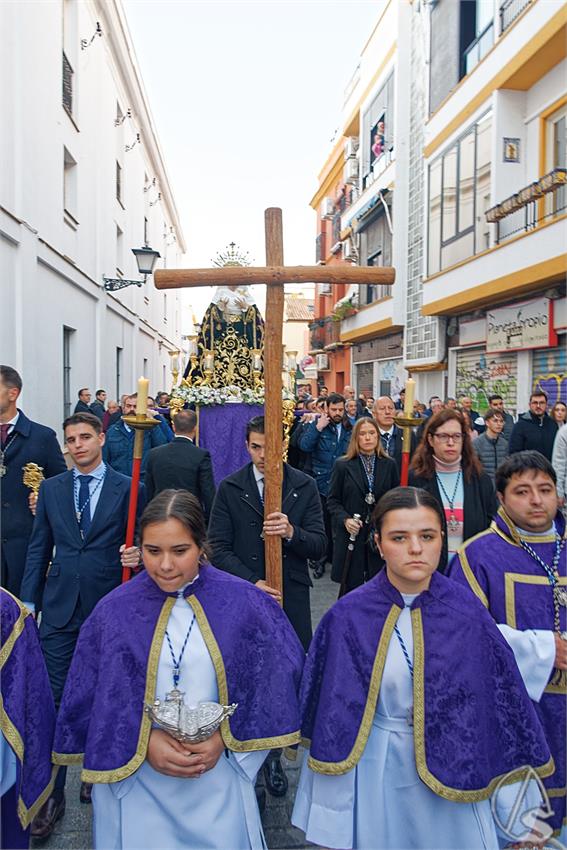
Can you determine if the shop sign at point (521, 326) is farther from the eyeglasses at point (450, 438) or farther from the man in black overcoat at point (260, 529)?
the man in black overcoat at point (260, 529)

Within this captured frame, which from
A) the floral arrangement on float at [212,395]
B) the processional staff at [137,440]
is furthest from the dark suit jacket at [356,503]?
the floral arrangement on float at [212,395]

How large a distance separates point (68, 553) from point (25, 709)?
117cm

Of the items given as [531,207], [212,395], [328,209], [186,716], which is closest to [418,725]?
[186,716]

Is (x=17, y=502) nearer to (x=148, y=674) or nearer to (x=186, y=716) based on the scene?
(x=148, y=674)

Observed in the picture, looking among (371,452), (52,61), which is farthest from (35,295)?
(371,452)

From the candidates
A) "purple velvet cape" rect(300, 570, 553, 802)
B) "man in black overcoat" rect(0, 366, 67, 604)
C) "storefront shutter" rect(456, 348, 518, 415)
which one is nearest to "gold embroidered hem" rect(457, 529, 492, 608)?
"purple velvet cape" rect(300, 570, 553, 802)

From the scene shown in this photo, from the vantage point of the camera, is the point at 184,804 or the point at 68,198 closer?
the point at 184,804

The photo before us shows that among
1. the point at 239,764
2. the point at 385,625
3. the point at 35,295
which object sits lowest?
the point at 239,764

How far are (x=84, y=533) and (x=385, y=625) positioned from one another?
1.85 m

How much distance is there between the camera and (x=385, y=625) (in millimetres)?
2344

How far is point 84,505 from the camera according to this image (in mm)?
3592

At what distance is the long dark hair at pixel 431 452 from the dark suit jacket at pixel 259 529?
34.5 inches

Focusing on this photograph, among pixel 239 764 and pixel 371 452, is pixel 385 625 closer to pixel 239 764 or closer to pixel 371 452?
pixel 239 764

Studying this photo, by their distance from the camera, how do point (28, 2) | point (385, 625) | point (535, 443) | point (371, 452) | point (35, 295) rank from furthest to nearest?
point (35, 295) < point (28, 2) < point (535, 443) < point (371, 452) < point (385, 625)
